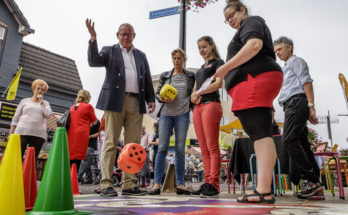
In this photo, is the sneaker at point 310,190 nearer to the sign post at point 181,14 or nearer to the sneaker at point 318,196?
the sneaker at point 318,196

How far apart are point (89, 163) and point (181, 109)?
5.27 m

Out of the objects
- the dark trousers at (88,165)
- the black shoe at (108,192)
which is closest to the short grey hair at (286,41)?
the black shoe at (108,192)

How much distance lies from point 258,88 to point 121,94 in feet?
6.23

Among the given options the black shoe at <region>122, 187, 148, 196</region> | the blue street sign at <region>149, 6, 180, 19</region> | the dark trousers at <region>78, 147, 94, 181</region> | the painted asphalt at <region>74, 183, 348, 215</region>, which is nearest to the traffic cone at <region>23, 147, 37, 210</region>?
the painted asphalt at <region>74, 183, 348, 215</region>

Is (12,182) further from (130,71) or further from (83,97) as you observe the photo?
(83,97)

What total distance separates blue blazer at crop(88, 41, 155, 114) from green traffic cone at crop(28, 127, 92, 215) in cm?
176

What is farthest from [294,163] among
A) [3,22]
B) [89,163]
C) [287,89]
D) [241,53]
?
[3,22]

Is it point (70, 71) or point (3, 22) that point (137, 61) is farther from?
point (70, 71)

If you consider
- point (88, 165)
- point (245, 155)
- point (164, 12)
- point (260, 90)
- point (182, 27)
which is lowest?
point (88, 165)

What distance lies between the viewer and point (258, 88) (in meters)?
2.15

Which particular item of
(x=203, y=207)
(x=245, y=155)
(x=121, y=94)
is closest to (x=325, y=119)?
(x=245, y=155)

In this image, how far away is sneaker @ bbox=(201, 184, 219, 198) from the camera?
3125 mm

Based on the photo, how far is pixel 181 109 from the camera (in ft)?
12.3

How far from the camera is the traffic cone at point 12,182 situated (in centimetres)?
138
